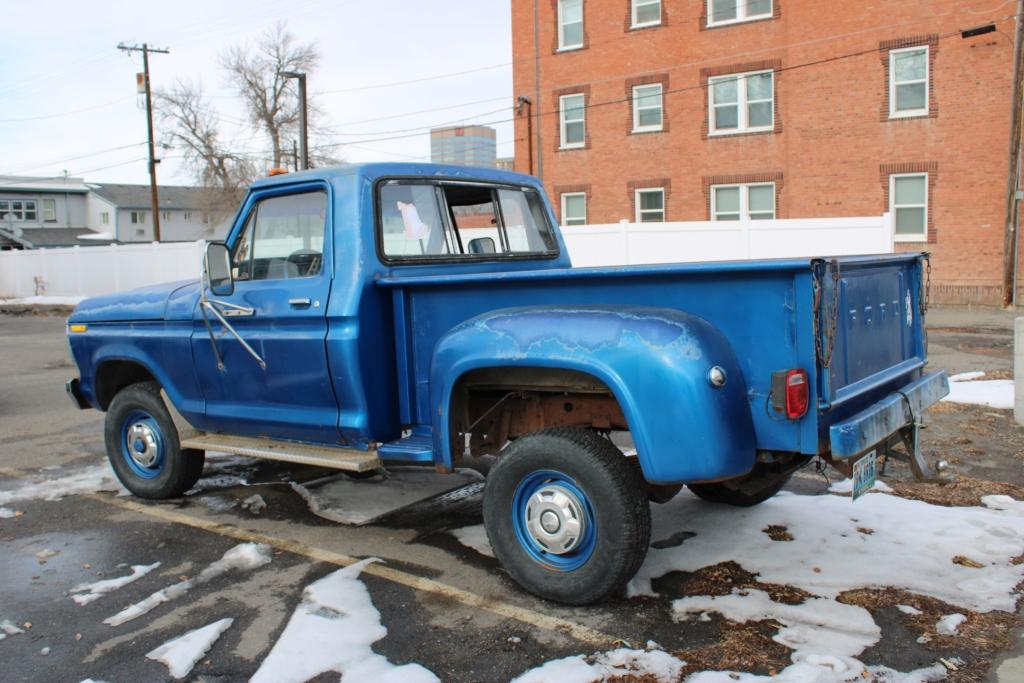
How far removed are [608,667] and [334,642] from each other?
1128 mm

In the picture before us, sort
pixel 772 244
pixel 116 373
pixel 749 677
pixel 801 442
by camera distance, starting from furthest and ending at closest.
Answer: pixel 772 244 < pixel 116 373 < pixel 801 442 < pixel 749 677

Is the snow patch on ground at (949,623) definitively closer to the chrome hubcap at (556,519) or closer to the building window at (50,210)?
the chrome hubcap at (556,519)

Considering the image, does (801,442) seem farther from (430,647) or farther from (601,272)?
(430,647)

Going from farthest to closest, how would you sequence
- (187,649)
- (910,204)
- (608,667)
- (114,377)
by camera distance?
(910,204) < (114,377) < (187,649) < (608,667)

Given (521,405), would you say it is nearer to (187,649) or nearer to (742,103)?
(187,649)

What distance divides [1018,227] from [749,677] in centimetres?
2074

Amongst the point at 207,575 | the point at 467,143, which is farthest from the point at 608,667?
the point at 467,143

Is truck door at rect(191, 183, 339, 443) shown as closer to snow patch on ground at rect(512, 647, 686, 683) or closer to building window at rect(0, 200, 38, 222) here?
snow patch on ground at rect(512, 647, 686, 683)

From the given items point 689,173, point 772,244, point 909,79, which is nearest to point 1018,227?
point 909,79

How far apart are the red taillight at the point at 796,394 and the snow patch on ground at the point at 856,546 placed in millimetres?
1102

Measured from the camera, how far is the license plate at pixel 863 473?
385 centimetres

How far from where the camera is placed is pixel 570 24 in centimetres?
2706

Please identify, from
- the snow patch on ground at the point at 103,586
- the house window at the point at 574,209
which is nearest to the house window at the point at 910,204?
the house window at the point at 574,209

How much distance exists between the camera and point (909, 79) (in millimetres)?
22016
